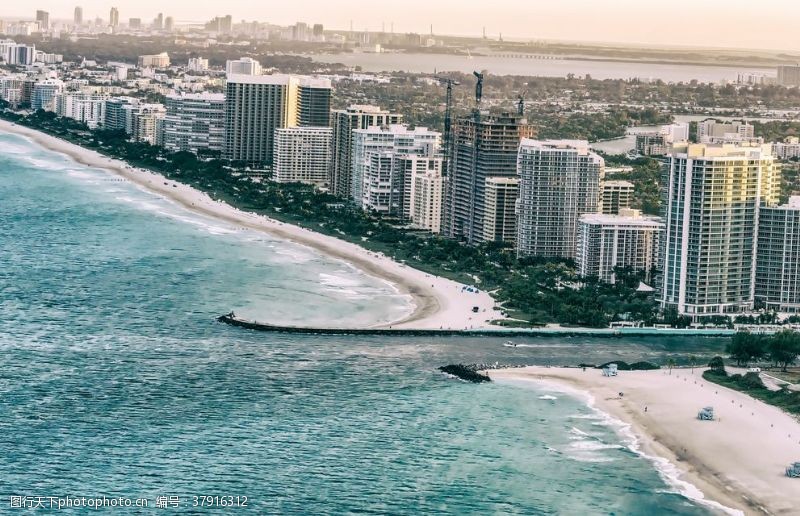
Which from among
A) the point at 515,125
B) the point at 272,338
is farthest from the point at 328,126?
the point at 272,338

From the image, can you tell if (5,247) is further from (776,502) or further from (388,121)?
(776,502)

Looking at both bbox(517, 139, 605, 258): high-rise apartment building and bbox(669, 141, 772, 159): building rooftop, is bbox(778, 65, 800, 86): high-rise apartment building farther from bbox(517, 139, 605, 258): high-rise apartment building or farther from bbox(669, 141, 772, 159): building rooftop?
bbox(669, 141, 772, 159): building rooftop

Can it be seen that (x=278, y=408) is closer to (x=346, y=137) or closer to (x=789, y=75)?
(x=346, y=137)

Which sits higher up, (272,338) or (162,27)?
(162,27)

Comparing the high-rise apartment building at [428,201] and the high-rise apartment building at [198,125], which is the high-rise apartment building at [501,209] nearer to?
the high-rise apartment building at [428,201]

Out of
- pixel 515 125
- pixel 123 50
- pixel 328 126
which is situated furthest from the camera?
pixel 123 50

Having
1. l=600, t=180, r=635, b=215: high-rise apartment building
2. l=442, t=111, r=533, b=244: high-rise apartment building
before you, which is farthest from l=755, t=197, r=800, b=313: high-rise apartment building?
l=442, t=111, r=533, b=244: high-rise apartment building
